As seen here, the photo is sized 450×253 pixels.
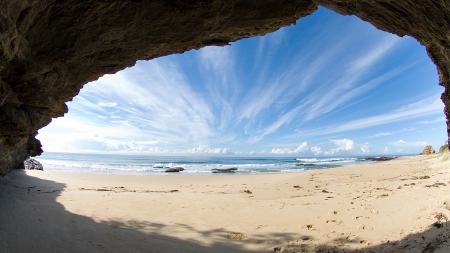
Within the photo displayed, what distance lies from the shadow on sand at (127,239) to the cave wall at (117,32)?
6.72 ft

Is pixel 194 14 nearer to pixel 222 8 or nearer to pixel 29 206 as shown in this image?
pixel 222 8

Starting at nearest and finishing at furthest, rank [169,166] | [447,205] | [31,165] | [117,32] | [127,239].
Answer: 1. [117,32]
2. [127,239]
3. [447,205]
4. [31,165]
5. [169,166]

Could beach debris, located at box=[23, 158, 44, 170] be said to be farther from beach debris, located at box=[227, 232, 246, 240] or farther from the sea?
beach debris, located at box=[227, 232, 246, 240]

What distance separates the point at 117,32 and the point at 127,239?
13.8 ft

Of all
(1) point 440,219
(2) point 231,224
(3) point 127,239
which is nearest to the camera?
(1) point 440,219

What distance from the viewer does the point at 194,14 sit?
4.00m

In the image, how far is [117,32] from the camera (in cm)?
411

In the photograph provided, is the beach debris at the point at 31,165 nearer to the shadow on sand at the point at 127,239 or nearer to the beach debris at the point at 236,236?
the shadow on sand at the point at 127,239

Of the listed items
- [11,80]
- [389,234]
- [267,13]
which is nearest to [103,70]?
[11,80]

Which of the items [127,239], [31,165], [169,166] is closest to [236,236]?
[127,239]

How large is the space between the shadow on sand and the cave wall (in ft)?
6.72

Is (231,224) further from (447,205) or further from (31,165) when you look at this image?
(31,165)

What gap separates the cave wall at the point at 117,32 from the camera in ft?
9.64

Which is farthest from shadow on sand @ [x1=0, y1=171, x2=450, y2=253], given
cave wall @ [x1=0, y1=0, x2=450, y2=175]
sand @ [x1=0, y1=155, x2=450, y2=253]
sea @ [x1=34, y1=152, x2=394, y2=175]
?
sea @ [x1=34, y1=152, x2=394, y2=175]
